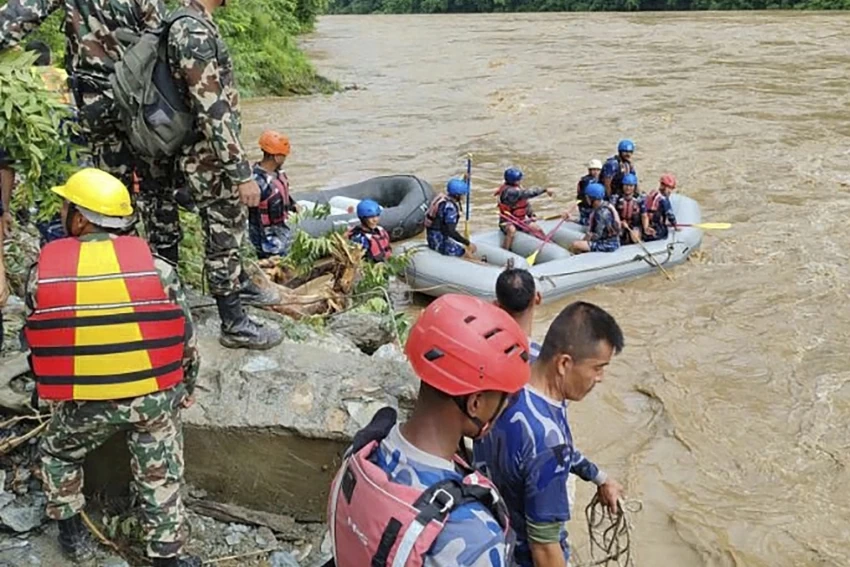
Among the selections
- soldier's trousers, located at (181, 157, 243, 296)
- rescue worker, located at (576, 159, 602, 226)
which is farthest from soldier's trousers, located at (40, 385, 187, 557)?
rescue worker, located at (576, 159, 602, 226)

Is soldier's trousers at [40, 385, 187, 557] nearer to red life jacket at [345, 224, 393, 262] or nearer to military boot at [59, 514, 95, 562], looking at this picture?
military boot at [59, 514, 95, 562]

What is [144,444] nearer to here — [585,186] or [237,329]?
[237,329]

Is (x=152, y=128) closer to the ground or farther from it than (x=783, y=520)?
farther from it

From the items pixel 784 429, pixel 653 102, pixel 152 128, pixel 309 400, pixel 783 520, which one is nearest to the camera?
pixel 152 128

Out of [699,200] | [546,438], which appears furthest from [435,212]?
[546,438]

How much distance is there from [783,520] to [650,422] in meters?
1.32

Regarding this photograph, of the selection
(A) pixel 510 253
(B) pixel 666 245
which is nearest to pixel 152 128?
(A) pixel 510 253

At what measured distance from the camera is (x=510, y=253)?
9141 mm

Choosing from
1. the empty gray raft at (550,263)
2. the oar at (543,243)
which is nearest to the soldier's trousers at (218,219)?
the empty gray raft at (550,263)

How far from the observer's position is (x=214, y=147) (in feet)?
10.5

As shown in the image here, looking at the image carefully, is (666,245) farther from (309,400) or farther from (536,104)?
(536,104)

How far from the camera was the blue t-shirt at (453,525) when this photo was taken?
1581mm

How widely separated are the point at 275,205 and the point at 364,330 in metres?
3.04

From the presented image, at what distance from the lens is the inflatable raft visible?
934 centimetres
